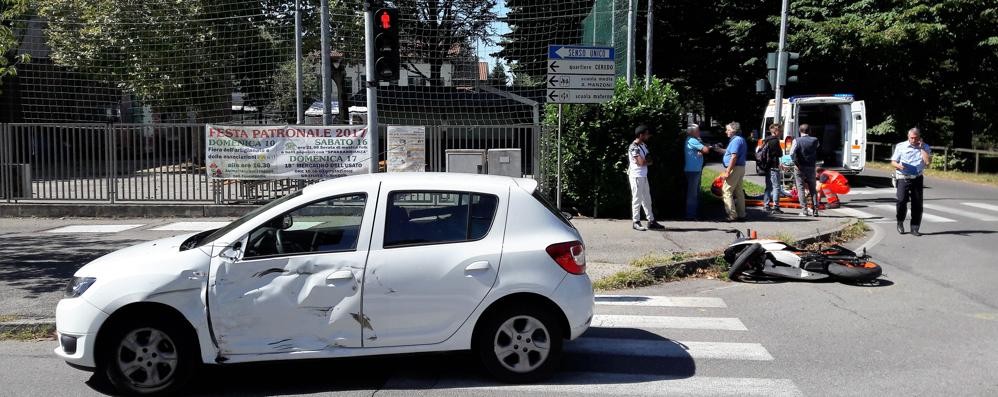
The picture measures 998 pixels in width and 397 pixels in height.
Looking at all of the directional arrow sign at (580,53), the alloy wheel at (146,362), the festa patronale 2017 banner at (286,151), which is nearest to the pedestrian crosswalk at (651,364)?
the alloy wheel at (146,362)

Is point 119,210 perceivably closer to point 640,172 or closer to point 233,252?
point 640,172

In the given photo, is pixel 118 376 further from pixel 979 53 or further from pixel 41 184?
pixel 979 53

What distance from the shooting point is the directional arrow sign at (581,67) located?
1193 cm

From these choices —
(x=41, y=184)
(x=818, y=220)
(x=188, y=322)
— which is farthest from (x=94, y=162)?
(x=818, y=220)

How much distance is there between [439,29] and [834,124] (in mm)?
13723

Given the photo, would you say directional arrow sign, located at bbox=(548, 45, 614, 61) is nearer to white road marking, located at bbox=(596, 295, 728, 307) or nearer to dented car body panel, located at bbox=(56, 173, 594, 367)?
white road marking, located at bbox=(596, 295, 728, 307)

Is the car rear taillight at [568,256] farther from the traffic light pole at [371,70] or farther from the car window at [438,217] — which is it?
the traffic light pole at [371,70]

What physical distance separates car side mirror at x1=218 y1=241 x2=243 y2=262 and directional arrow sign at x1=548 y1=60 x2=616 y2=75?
720 centimetres

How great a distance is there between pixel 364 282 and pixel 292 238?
0.61m

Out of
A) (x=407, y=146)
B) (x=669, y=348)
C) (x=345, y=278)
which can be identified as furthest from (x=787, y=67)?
(x=345, y=278)

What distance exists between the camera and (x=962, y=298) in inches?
341

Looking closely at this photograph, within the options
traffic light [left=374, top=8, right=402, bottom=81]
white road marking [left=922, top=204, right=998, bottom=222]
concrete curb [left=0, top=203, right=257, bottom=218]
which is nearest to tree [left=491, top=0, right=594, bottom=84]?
concrete curb [left=0, top=203, right=257, bottom=218]

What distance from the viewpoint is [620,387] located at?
5.70 metres

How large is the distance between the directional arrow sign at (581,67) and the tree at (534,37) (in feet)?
18.3
